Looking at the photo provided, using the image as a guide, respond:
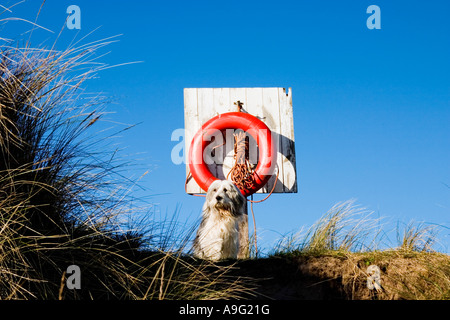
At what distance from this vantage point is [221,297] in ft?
10.6

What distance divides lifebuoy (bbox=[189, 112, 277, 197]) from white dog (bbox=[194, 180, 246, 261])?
142cm

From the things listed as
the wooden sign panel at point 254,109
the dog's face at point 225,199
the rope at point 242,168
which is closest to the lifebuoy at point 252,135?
the rope at point 242,168

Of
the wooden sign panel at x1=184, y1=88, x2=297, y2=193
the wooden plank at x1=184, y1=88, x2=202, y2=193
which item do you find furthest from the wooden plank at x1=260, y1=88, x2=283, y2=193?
the wooden plank at x1=184, y1=88, x2=202, y2=193

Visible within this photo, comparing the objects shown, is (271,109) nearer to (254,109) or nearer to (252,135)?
(254,109)

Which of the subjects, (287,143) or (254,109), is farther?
(254,109)

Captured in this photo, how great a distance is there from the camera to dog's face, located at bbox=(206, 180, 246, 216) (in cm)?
589

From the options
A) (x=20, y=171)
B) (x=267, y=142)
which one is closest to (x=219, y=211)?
(x=267, y=142)

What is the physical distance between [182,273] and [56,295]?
0.86 meters

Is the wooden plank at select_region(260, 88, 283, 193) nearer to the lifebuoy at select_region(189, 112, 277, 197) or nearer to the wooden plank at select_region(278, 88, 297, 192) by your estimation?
the wooden plank at select_region(278, 88, 297, 192)

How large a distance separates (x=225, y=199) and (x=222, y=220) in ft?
0.84

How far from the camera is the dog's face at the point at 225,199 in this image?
5891 millimetres

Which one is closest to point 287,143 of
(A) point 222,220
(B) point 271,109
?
(B) point 271,109

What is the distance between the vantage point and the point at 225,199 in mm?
5926

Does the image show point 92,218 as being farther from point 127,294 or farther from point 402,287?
point 402,287
